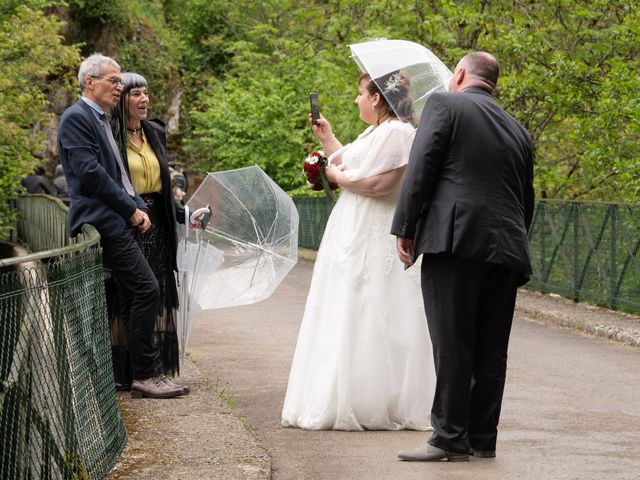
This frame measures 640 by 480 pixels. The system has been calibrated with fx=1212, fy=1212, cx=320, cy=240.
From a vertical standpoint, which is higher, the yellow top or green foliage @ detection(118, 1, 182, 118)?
the yellow top

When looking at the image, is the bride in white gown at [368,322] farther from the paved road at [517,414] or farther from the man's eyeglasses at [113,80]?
the man's eyeglasses at [113,80]

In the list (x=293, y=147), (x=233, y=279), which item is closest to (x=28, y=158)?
(x=293, y=147)

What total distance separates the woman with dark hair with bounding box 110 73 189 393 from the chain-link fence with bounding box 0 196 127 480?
1.49 metres

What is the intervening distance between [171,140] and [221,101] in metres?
8.94

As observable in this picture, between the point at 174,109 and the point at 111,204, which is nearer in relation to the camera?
the point at 111,204

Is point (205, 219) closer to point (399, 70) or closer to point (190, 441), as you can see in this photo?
point (399, 70)

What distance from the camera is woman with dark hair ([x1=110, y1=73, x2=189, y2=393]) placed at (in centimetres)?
766

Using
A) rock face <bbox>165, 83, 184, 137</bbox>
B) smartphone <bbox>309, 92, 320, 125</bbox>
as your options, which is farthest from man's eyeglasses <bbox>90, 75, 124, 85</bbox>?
rock face <bbox>165, 83, 184, 137</bbox>

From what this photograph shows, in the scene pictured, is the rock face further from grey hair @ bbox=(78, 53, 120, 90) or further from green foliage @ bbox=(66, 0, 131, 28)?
grey hair @ bbox=(78, 53, 120, 90)

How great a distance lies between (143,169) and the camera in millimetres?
7672

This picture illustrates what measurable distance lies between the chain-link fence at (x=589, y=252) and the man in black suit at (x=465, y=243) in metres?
8.01

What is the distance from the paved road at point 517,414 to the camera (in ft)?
19.5

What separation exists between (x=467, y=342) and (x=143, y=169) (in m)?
2.65

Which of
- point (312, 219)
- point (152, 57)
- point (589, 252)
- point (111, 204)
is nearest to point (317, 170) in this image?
point (111, 204)
